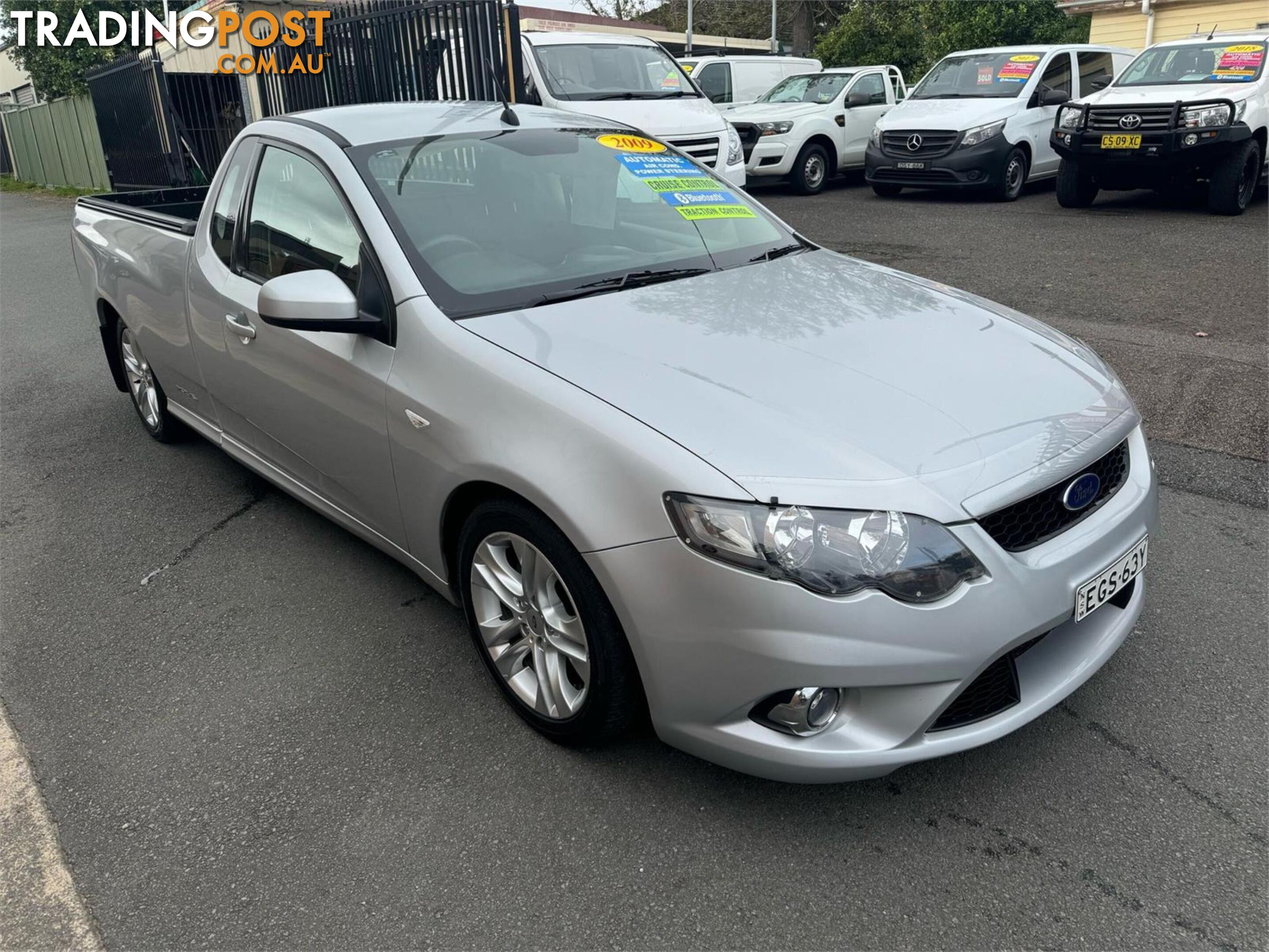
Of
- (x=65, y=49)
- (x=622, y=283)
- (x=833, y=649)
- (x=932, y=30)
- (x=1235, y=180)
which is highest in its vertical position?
(x=65, y=49)

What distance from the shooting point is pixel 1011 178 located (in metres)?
12.2

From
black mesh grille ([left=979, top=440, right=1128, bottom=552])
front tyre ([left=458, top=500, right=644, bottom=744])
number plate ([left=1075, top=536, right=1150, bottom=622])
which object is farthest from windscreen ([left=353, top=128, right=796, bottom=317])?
number plate ([left=1075, top=536, right=1150, bottom=622])

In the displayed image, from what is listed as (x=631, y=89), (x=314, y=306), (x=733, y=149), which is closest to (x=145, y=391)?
(x=314, y=306)

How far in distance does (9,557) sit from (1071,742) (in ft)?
13.1

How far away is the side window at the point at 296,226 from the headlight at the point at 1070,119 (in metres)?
9.37

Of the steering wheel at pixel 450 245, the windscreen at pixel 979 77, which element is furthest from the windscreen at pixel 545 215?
the windscreen at pixel 979 77

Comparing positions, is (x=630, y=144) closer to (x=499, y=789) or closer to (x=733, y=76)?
(x=499, y=789)

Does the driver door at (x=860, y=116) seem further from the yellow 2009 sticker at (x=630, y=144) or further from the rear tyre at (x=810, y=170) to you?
the yellow 2009 sticker at (x=630, y=144)

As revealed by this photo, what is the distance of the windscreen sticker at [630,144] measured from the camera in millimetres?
3949

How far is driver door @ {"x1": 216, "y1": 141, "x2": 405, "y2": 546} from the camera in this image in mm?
3115

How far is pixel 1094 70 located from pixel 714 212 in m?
11.9

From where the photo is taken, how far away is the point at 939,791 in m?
2.59

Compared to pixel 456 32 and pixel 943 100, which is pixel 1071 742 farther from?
pixel 943 100

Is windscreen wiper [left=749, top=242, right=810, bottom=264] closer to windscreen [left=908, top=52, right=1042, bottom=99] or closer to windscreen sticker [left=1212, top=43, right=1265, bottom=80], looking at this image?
windscreen sticker [left=1212, top=43, right=1265, bottom=80]
